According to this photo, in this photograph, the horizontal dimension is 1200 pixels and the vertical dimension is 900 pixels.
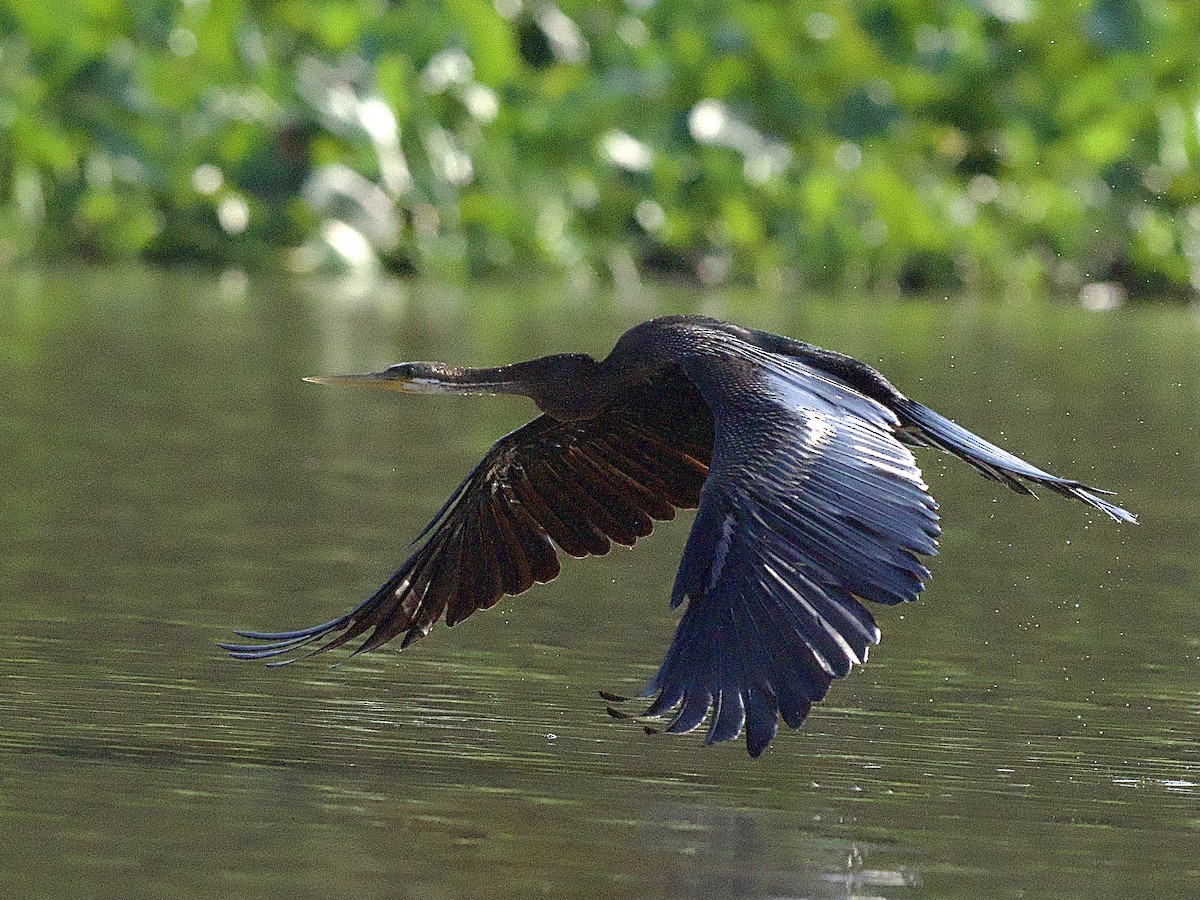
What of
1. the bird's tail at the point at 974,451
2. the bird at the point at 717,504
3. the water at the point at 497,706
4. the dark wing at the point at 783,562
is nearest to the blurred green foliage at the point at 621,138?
the water at the point at 497,706

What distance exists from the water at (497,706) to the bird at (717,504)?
0.24 meters

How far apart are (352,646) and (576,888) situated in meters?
2.61

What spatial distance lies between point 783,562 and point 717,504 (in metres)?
0.19

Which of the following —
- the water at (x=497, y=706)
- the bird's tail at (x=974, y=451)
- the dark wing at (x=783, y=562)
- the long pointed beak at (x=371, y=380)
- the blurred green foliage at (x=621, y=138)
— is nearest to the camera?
the water at (x=497, y=706)

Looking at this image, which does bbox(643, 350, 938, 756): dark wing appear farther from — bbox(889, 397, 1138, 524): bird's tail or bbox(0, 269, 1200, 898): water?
bbox(889, 397, 1138, 524): bird's tail

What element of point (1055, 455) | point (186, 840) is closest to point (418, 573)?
point (186, 840)

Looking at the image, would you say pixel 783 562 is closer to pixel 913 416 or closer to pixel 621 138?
pixel 913 416

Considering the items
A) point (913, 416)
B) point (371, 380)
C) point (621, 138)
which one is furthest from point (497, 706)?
point (621, 138)

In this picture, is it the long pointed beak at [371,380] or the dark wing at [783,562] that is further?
the long pointed beak at [371,380]

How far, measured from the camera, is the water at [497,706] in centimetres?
520

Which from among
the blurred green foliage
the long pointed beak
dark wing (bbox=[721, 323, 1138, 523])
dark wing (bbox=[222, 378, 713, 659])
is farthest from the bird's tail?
the blurred green foliage

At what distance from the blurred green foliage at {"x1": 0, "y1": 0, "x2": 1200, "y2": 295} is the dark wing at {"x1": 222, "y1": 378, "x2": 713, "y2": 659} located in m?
16.1

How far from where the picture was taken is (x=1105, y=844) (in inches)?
Answer: 215

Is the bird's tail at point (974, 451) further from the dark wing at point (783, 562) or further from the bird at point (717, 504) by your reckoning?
the dark wing at point (783, 562)
